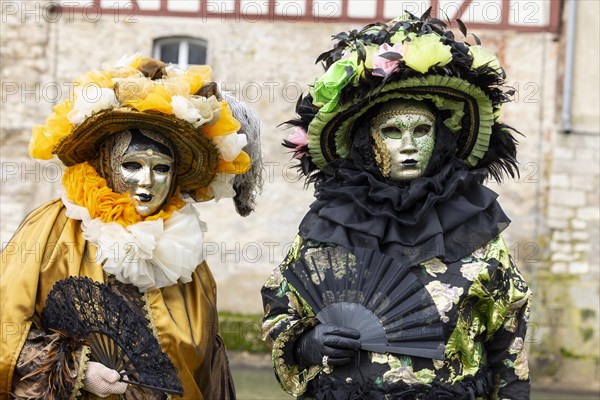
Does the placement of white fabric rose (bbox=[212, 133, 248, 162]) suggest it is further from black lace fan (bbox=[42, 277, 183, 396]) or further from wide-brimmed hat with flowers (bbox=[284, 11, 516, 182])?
black lace fan (bbox=[42, 277, 183, 396])

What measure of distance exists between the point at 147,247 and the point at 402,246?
1168 millimetres

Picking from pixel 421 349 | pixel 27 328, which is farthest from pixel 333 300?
pixel 27 328

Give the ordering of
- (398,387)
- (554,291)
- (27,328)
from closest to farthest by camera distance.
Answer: (398,387) < (27,328) < (554,291)

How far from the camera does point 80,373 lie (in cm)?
507

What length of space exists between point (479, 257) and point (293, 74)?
29.4 feet

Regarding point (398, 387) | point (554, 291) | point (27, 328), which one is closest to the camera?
point (398, 387)

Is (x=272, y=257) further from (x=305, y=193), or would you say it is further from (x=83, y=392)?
(x=83, y=392)

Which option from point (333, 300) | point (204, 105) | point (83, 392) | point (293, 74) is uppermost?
point (293, 74)

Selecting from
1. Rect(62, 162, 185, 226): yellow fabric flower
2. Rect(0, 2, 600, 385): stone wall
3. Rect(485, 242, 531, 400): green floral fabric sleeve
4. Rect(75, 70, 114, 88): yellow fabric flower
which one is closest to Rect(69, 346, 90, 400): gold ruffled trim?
Rect(62, 162, 185, 226): yellow fabric flower

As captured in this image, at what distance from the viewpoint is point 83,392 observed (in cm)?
517

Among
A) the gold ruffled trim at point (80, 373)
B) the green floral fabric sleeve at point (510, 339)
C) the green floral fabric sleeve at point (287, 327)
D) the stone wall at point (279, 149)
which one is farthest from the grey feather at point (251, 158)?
the stone wall at point (279, 149)

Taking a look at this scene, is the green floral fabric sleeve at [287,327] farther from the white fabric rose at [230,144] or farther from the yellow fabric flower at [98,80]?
the yellow fabric flower at [98,80]

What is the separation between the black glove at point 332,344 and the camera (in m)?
4.66

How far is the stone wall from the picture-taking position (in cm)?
1302
